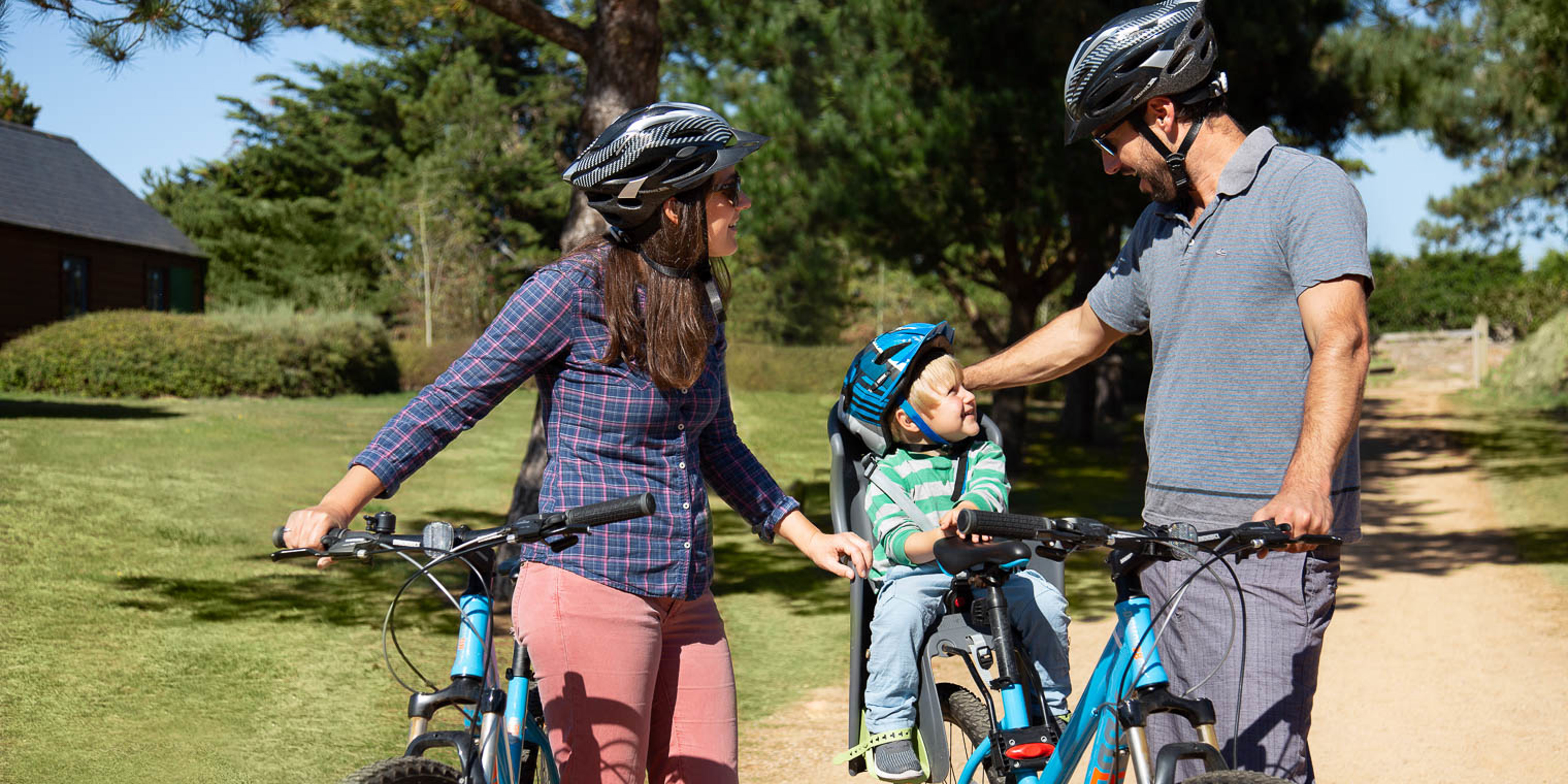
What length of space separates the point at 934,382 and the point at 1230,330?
1026 mm

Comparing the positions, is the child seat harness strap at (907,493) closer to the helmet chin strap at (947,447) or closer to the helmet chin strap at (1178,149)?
the helmet chin strap at (947,447)

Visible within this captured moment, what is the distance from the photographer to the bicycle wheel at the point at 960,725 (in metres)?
3.68

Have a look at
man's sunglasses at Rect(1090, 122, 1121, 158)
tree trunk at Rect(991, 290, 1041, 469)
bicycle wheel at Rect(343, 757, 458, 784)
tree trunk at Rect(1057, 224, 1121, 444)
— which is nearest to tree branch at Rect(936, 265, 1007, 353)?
tree trunk at Rect(991, 290, 1041, 469)

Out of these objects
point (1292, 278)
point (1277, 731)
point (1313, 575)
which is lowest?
point (1277, 731)

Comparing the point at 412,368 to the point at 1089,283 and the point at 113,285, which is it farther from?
the point at 1089,283

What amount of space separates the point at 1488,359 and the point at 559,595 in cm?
4351

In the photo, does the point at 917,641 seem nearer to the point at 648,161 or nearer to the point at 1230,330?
the point at 1230,330

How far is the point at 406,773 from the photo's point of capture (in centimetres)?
229

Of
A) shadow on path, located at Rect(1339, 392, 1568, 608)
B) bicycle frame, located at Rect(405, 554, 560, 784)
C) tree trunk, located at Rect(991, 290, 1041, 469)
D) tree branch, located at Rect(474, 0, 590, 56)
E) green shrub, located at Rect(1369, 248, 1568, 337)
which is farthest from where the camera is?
green shrub, located at Rect(1369, 248, 1568, 337)

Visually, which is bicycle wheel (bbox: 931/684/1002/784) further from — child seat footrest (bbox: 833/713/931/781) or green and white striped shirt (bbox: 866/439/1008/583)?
green and white striped shirt (bbox: 866/439/1008/583)

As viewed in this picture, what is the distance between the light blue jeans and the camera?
3.60m

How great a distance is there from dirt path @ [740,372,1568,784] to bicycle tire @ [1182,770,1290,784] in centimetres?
301

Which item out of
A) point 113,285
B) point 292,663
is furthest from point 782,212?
point 113,285

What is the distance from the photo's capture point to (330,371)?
29.2m
